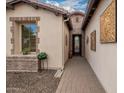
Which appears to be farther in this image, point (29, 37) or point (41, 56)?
point (29, 37)

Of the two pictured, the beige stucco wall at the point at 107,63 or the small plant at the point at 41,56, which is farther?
the small plant at the point at 41,56

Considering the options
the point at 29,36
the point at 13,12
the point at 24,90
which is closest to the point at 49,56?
the point at 29,36

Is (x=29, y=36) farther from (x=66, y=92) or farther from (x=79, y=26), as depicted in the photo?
(x=79, y=26)

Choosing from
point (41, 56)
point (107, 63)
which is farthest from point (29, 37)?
point (107, 63)

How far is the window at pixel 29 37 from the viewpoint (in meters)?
9.97

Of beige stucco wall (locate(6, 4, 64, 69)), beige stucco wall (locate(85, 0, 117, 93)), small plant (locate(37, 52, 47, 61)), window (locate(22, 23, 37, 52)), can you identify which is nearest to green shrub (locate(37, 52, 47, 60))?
small plant (locate(37, 52, 47, 61))

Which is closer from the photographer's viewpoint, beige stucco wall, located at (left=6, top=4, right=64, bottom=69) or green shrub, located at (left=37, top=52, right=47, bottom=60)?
green shrub, located at (left=37, top=52, right=47, bottom=60)

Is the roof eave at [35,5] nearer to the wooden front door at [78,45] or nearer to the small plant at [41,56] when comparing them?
the small plant at [41,56]

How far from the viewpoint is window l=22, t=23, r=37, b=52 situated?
997cm

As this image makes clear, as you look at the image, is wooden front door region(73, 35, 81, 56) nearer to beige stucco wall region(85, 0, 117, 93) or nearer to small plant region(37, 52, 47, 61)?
small plant region(37, 52, 47, 61)

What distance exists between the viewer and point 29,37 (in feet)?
33.1

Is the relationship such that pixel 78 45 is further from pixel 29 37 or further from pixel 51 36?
pixel 51 36

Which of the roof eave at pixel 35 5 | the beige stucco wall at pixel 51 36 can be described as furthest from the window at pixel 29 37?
the roof eave at pixel 35 5
